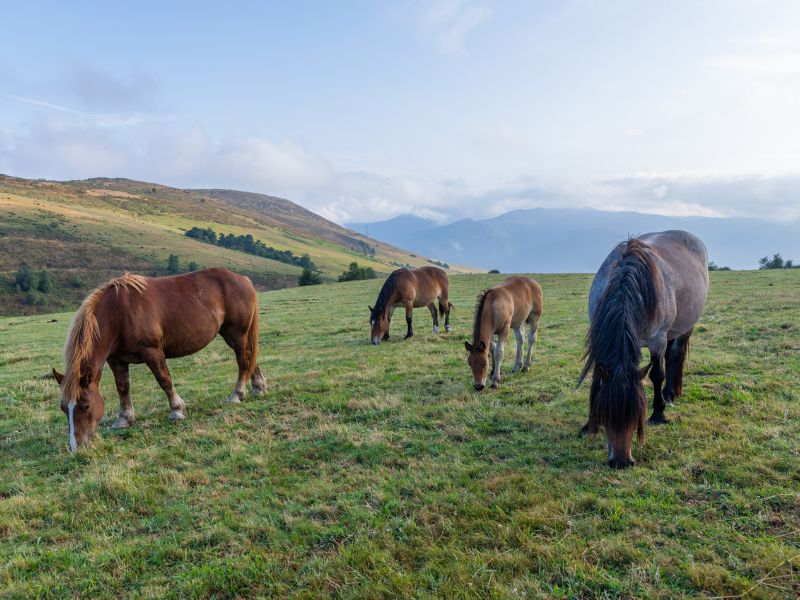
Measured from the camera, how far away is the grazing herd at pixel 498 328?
489 centimetres

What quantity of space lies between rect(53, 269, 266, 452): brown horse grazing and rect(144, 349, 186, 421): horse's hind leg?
1 cm

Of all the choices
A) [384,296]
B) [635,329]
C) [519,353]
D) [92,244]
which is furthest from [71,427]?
[92,244]

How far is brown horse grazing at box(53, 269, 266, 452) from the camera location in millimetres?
6355

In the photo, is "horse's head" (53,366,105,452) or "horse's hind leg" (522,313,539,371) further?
"horse's hind leg" (522,313,539,371)

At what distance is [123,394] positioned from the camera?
7.41m

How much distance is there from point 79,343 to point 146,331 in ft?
3.02

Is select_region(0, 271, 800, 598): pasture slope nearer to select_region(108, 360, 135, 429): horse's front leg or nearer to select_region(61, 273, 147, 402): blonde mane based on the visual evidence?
select_region(108, 360, 135, 429): horse's front leg

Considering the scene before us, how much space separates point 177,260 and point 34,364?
213 feet

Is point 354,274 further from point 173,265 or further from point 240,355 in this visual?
point 240,355

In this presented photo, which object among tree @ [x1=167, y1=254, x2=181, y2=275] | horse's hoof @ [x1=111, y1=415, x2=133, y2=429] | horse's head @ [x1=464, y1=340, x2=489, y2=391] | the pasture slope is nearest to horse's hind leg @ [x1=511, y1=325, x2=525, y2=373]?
the pasture slope

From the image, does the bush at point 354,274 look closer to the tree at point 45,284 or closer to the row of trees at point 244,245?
the tree at point 45,284

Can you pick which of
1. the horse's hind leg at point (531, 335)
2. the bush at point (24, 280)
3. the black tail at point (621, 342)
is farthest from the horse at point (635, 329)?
the bush at point (24, 280)

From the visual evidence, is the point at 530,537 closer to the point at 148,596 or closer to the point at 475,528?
the point at 475,528

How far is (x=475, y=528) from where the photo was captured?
155 inches
